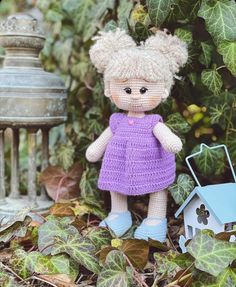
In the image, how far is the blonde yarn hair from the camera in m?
1.44

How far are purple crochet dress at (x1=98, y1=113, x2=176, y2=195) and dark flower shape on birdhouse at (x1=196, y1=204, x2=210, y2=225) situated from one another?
135 mm

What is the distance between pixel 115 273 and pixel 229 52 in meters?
0.73

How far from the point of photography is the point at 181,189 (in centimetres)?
154

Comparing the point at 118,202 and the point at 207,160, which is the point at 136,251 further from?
the point at 207,160

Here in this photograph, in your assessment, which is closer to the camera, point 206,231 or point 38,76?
point 206,231

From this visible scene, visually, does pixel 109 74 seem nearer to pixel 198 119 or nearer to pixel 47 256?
pixel 198 119

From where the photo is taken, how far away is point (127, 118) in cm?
154

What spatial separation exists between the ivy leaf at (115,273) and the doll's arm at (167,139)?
0.36 m

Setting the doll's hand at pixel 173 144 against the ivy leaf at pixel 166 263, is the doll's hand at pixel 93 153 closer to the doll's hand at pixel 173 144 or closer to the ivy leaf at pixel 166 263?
the doll's hand at pixel 173 144

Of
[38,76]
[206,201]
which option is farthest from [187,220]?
[38,76]

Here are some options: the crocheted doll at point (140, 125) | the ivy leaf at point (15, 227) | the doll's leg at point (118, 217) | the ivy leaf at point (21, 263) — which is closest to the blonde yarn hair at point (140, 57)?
the crocheted doll at point (140, 125)

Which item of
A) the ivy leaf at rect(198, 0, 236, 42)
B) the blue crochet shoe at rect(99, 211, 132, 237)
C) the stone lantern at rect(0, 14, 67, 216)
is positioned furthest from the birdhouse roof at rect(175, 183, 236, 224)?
the stone lantern at rect(0, 14, 67, 216)

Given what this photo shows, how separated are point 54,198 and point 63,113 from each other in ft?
1.01

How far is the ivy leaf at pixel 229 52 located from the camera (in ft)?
4.89
